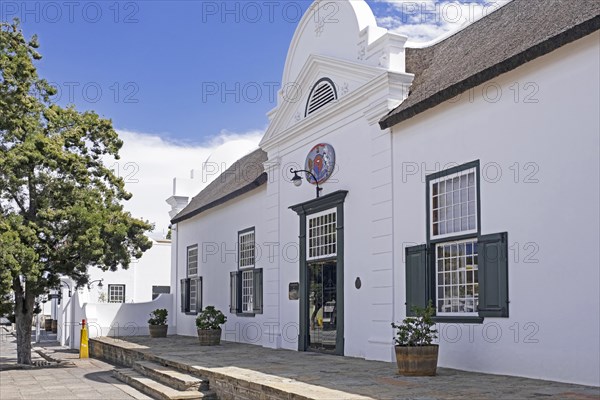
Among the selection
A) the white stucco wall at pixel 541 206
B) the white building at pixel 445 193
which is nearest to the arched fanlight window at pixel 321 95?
the white building at pixel 445 193

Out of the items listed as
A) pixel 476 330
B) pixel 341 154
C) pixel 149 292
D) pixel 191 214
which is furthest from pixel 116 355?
pixel 149 292

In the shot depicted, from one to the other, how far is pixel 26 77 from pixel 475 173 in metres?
11.4

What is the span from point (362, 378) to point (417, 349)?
33.0 inches

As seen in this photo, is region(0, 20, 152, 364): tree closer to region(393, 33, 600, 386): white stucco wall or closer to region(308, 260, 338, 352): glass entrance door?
region(308, 260, 338, 352): glass entrance door

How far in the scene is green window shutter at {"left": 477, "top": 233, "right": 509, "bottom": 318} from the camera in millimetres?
9656

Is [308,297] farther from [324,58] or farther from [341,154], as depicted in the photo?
[324,58]

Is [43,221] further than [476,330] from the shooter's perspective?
Yes

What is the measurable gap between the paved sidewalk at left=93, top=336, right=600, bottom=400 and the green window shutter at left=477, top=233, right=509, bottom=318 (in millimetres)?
901

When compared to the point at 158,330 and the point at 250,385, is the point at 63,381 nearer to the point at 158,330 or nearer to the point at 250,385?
the point at 250,385

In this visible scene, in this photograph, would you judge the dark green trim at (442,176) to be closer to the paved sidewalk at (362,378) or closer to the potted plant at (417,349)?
the potted plant at (417,349)

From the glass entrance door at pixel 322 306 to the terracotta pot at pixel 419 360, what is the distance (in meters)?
4.05

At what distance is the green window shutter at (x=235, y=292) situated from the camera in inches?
772

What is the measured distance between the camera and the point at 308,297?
15055mm

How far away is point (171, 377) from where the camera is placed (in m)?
12.1
